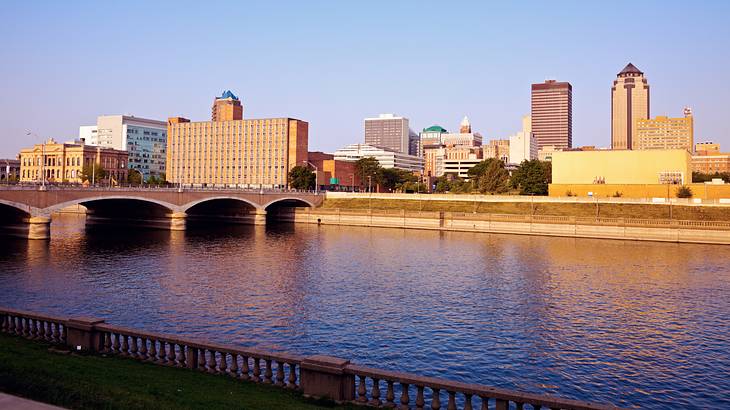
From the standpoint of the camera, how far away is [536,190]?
150125 millimetres

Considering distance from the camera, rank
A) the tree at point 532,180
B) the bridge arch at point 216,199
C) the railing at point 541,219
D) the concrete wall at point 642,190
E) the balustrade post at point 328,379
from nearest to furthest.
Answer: the balustrade post at point 328,379
the railing at point 541,219
the bridge arch at point 216,199
the concrete wall at point 642,190
the tree at point 532,180

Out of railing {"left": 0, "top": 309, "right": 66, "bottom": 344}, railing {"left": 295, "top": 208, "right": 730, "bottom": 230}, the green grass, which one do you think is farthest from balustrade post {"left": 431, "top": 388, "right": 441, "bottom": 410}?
railing {"left": 295, "top": 208, "right": 730, "bottom": 230}

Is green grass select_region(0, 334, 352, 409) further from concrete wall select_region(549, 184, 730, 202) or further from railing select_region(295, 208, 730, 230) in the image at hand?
concrete wall select_region(549, 184, 730, 202)

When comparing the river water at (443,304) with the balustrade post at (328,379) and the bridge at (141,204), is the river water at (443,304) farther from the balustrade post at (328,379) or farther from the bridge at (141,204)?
the balustrade post at (328,379)


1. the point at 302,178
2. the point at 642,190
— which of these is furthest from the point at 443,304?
the point at 302,178

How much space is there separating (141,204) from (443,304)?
268 feet

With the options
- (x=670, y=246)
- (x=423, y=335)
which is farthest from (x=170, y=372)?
(x=670, y=246)

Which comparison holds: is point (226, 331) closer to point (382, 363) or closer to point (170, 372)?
point (382, 363)

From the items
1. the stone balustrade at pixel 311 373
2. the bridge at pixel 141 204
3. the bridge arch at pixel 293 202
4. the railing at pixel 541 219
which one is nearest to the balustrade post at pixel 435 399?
the stone balustrade at pixel 311 373

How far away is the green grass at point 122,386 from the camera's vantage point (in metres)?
13.9

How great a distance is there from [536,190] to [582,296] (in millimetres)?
109124

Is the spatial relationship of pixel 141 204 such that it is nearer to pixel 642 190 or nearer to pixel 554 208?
pixel 554 208

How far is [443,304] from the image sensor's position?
135 ft

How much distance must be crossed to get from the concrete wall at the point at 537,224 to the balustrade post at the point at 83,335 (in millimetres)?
91672
